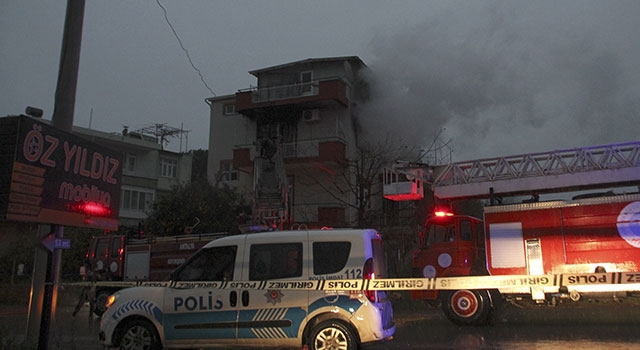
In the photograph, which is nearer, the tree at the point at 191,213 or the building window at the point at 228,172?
the tree at the point at 191,213

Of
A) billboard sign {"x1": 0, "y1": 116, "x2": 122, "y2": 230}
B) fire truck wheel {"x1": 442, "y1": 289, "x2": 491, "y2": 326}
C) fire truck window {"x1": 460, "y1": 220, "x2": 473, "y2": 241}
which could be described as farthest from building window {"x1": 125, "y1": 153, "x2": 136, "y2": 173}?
fire truck wheel {"x1": 442, "y1": 289, "x2": 491, "y2": 326}

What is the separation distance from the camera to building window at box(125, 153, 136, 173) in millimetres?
34594

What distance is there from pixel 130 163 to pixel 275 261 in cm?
3020

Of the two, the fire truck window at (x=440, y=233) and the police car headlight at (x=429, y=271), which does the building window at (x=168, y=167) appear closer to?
the fire truck window at (x=440, y=233)

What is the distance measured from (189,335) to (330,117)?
21.5 metres

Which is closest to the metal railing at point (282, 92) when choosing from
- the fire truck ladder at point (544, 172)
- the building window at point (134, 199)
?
the building window at point (134, 199)

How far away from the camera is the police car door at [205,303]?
7.41 meters

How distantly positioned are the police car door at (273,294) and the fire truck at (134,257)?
26.3 ft

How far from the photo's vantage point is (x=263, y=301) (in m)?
7.31

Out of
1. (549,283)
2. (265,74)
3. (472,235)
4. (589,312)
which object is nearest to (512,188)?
(472,235)

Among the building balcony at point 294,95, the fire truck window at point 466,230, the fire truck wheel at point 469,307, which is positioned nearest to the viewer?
the fire truck wheel at point 469,307

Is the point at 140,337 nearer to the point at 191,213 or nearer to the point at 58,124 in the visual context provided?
the point at 58,124

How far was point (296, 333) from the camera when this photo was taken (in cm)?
716

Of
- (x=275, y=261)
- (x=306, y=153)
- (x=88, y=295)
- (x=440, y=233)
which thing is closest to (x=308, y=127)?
(x=306, y=153)
